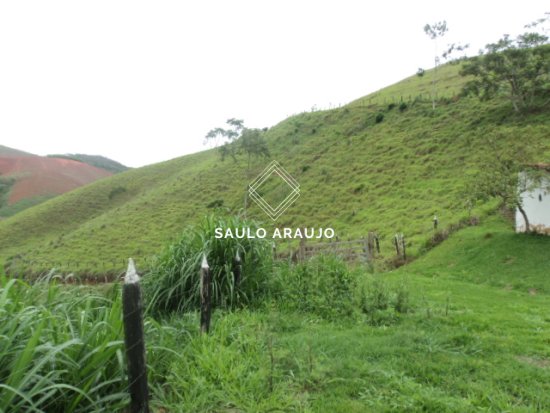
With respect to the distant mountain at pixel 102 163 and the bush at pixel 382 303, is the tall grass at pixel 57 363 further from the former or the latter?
the distant mountain at pixel 102 163

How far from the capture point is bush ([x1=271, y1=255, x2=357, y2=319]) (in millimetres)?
5601

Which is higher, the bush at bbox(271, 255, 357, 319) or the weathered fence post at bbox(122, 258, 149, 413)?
the weathered fence post at bbox(122, 258, 149, 413)

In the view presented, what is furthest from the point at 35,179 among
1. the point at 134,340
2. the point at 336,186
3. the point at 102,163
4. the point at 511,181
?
the point at 134,340

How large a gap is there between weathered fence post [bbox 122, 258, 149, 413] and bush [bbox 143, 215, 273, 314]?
8.78 feet

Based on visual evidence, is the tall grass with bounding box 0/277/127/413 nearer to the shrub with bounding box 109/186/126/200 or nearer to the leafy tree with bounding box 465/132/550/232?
the leafy tree with bounding box 465/132/550/232

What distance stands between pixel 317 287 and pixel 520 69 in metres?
29.2

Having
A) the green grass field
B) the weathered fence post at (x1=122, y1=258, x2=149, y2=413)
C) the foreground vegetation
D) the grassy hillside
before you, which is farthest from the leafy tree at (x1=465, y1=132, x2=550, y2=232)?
the weathered fence post at (x1=122, y1=258, x2=149, y2=413)

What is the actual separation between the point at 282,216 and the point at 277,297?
2320cm

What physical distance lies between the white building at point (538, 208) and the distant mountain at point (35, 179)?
214ft

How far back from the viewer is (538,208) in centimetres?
1362

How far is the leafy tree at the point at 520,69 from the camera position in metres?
27.1

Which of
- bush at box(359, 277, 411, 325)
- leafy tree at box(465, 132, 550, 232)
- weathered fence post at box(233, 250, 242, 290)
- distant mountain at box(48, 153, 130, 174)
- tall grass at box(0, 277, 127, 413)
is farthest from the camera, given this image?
distant mountain at box(48, 153, 130, 174)

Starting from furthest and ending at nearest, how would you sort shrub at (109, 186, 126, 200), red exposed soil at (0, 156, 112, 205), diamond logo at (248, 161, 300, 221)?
1. red exposed soil at (0, 156, 112, 205)
2. shrub at (109, 186, 126, 200)
3. diamond logo at (248, 161, 300, 221)

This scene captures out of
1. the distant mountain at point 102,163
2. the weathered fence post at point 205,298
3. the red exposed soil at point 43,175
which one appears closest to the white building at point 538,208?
the weathered fence post at point 205,298
